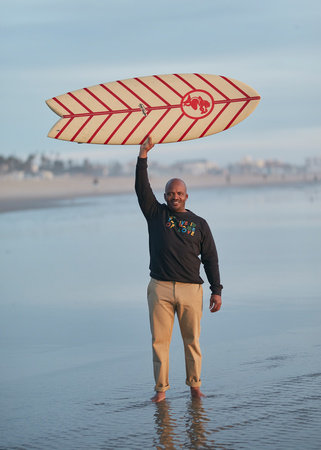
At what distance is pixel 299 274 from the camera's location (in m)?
11.0

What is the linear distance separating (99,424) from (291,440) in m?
1.16

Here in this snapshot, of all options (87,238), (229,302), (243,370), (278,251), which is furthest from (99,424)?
(87,238)

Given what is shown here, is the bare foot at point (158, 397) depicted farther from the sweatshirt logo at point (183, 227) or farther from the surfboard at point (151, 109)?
the surfboard at point (151, 109)

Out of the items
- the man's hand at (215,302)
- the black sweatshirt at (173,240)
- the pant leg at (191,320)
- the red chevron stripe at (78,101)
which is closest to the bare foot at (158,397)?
the pant leg at (191,320)

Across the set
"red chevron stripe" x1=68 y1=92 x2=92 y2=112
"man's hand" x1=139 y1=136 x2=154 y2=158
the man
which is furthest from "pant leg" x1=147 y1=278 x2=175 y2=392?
"red chevron stripe" x1=68 y1=92 x2=92 y2=112

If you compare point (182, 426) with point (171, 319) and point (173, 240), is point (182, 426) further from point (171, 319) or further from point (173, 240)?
point (173, 240)

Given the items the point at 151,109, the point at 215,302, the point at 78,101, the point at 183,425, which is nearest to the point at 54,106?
the point at 78,101

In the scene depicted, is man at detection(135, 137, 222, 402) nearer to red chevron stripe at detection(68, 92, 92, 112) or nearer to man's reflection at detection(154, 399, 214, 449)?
man's reflection at detection(154, 399, 214, 449)

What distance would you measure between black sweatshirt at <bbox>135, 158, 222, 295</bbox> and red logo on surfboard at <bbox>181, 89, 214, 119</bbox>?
1.21 metres

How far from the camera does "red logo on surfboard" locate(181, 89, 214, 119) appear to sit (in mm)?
6531

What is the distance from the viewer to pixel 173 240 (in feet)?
17.6

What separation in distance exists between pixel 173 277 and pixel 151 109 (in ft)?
5.61

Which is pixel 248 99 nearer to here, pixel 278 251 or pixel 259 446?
pixel 259 446

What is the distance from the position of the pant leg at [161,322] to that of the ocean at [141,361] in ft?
0.57
